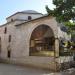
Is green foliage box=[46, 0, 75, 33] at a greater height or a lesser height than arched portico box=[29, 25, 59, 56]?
greater

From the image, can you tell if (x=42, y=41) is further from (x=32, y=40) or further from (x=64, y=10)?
(x=64, y=10)

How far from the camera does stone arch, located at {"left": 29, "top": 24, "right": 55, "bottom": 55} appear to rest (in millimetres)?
21617

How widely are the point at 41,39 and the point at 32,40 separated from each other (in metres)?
2.16

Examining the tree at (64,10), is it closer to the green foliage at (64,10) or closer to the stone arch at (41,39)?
the green foliage at (64,10)

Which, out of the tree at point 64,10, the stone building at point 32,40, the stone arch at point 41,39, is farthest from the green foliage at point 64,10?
the stone arch at point 41,39

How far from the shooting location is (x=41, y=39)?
74.4ft

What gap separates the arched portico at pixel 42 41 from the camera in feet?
70.7

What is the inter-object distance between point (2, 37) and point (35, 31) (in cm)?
1074

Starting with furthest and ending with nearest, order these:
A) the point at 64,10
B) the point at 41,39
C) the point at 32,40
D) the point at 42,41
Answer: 1. the point at 32,40
2. the point at 41,39
3. the point at 42,41
4. the point at 64,10

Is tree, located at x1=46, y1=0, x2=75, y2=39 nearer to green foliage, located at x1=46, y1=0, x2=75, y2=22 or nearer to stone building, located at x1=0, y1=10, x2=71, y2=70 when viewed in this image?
green foliage, located at x1=46, y1=0, x2=75, y2=22

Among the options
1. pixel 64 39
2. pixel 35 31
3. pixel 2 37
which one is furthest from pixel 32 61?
pixel 2 37

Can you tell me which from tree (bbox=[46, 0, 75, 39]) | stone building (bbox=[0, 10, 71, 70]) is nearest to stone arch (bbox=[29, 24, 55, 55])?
stone building (bbox=[0, 10, 71, 70])

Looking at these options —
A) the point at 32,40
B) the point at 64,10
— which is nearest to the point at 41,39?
the point at 32,40

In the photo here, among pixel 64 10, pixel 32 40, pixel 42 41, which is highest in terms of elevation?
pixel 64 10
